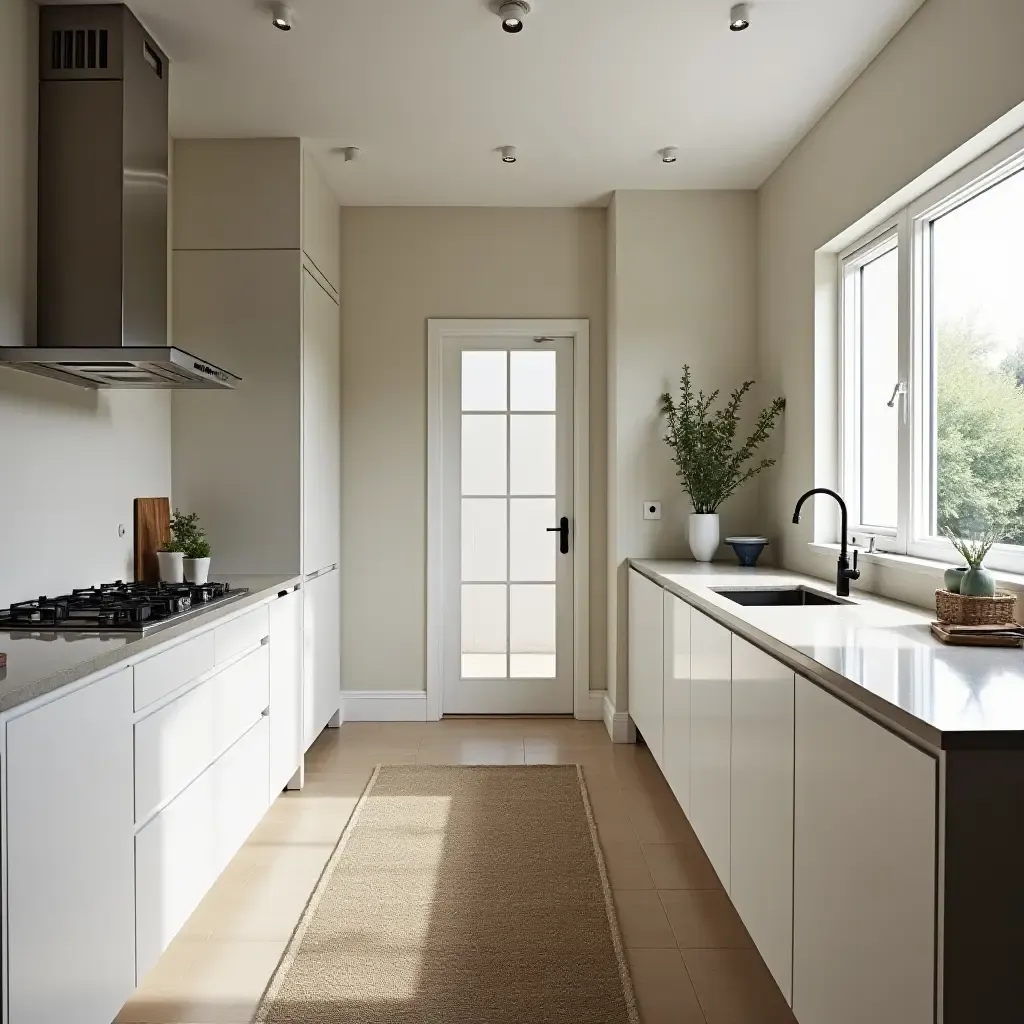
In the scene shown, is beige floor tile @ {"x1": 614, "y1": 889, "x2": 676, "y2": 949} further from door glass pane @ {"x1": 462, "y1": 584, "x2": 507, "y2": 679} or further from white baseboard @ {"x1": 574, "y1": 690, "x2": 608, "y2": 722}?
door glass pane @ {"x1": 462, "y1": 584, "x2": 507, "y2": 679}

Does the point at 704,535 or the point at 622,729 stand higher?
the point at 704,535

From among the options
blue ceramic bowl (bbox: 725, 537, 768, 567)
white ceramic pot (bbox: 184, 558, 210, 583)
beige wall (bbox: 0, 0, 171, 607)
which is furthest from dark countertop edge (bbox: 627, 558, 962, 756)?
beige wall (bbox: 0, 0, 171, 607)

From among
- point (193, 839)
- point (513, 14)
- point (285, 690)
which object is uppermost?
point (513, 14)

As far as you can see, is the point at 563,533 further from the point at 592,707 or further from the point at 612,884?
the point at 612,884

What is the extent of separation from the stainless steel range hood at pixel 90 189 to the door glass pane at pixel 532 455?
2.29 meters

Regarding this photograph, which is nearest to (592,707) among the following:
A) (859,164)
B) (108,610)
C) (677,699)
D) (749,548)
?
(749,548)

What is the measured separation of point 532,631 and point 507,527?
0.57 metres

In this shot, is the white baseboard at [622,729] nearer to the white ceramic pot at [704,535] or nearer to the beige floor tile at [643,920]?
the white ceramic pot at [704,535]

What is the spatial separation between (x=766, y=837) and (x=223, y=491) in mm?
2601

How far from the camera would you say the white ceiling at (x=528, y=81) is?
279 centimetres

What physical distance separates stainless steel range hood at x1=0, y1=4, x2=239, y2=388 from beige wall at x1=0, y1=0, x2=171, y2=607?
45mm

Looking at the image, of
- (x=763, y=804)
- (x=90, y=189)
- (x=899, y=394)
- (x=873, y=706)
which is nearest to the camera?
(x=873, y=706)

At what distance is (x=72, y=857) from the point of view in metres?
1.68

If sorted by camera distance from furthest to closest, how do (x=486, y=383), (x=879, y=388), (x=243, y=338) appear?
1. (x=486, y=383)
2. (x=243, y=338)
3. (x=879, y=388)
